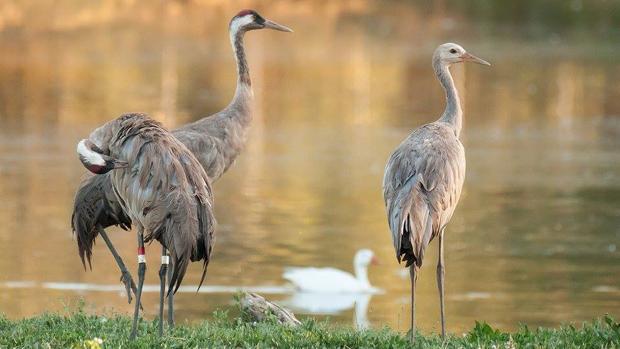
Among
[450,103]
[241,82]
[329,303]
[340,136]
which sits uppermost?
[340,136]

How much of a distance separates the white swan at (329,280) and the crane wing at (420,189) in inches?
176

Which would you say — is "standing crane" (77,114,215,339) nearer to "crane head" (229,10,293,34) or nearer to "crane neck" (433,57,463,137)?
"crane neck" (433,57,463,137)

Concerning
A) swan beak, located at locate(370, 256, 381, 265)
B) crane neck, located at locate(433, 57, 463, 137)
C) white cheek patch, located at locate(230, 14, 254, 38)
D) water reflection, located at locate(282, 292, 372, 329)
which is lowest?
water reflection, located at locate(282, 292, 372, 329)

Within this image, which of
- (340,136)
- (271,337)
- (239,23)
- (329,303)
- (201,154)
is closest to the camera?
(271,337)

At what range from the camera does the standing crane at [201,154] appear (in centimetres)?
1018

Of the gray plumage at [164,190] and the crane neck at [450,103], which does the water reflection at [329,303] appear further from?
the gray plumage at [164,190]

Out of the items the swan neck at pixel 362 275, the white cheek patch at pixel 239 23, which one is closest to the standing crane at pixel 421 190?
the white cheek patch at pixel 239 23

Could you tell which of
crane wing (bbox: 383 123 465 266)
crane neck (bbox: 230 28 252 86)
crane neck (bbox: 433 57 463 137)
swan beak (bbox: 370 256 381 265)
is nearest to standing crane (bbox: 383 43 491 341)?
crane wing (bbox: 383 123 465 266)

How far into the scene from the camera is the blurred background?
1446cm

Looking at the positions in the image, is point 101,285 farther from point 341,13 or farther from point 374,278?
point 341,13

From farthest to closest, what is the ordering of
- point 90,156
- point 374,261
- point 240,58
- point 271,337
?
point 374,261, point 240,58, point 90,156, point 271,337

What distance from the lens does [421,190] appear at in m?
9.00

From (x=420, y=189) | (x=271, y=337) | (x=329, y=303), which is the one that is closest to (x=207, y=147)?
(x=420, y=189)

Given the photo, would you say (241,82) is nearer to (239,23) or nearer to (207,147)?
(239,23)
